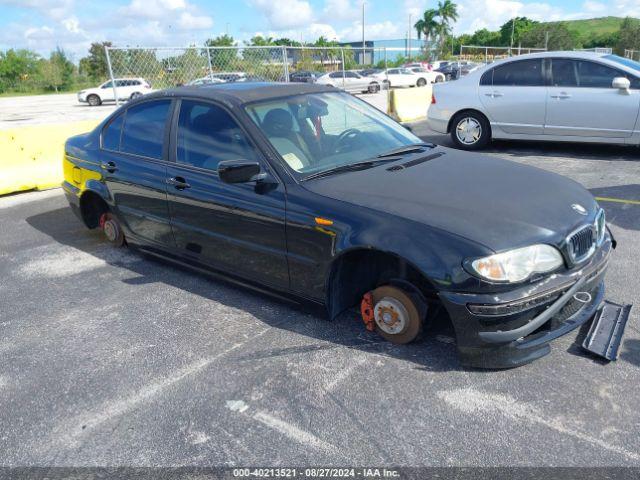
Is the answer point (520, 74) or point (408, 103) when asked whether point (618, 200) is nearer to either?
point (520, 74)

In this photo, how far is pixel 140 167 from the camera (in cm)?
422

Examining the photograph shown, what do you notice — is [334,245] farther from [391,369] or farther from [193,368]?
[193,368]

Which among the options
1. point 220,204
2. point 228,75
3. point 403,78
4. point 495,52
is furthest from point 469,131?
point 495,52

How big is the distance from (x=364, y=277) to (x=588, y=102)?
6.16 meters

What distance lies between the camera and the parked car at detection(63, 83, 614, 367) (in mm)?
2645

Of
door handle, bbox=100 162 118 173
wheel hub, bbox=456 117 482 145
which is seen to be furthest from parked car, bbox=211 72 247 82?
door handle, bbox=100 162 118 173

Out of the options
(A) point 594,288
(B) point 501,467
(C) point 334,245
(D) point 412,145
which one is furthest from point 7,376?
(A) point 594,288

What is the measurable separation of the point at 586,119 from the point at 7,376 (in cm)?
802

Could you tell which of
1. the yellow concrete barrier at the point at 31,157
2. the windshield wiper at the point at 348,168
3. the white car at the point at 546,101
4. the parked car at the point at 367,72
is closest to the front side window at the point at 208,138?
the windshield wiper at the point at 348,168

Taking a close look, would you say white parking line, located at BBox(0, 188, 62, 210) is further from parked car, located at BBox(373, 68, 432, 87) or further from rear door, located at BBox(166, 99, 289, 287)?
parked car, located at BBox(373, 68, 432, 87)

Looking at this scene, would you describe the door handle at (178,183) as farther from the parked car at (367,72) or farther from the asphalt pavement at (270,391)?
the parked car at (367,72)

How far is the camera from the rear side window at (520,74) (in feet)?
26.5

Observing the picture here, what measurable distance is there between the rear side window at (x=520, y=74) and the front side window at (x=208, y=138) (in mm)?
6210

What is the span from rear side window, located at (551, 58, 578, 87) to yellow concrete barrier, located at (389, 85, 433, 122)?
5280mm
